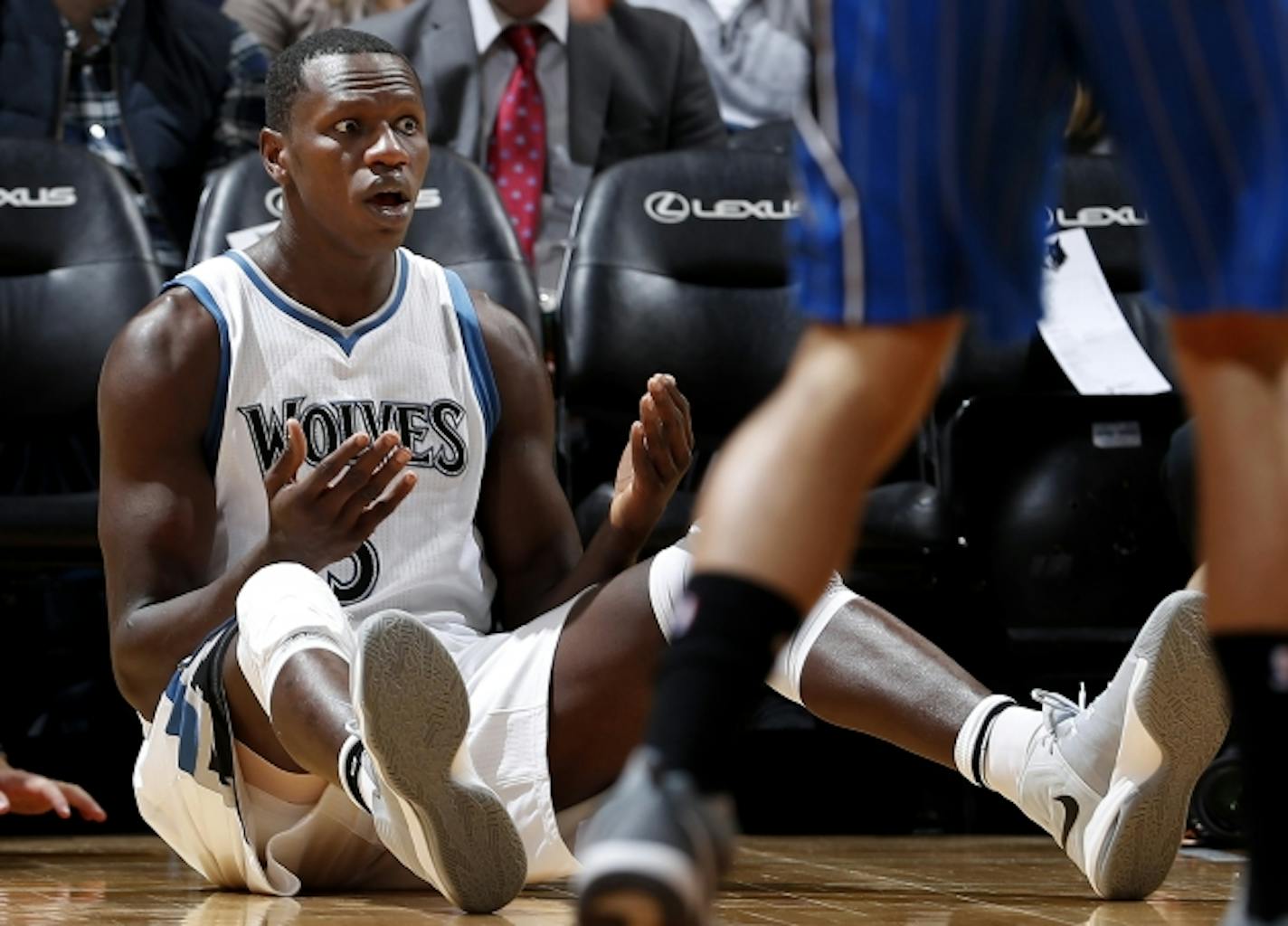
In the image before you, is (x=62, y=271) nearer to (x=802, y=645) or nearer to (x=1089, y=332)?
(x=1089, y=332)

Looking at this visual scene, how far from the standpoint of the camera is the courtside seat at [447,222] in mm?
4035

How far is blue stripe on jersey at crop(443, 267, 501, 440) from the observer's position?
3.08m

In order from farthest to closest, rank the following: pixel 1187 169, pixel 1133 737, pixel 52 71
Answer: pixel 52 71 → pixel 1133 737 → pixel 1187 169

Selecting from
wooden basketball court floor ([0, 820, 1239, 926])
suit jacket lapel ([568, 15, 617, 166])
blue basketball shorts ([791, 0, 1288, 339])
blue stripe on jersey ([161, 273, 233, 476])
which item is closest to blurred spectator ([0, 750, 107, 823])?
wooden basketball court floor ([0, 820, 1239, 926])

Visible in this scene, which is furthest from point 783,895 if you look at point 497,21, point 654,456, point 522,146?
point 497,21

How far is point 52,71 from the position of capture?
4.52 m

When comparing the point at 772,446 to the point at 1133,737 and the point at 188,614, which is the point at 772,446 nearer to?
the point at 1133,737

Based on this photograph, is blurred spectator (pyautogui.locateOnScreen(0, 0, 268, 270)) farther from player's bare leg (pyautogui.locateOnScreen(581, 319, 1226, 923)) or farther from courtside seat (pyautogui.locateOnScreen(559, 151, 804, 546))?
player's bare leg (pyautogui.locateOnScreen(581, 319, 1226, 923))

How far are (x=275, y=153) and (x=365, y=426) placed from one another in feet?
1.61

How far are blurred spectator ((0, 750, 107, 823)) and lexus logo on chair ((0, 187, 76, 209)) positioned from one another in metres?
1.50

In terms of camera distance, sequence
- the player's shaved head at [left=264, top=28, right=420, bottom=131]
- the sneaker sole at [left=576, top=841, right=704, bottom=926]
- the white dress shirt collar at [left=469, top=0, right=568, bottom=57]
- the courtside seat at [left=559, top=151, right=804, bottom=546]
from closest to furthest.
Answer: the sneaker sole at [left=576, top=841, right=704, bottom=926] < the player's shaved head at [left=264, top=28, right=420, bottom=131] < the courtside seat at [left=559, top=151, right=804, bottom=546] < the white dress shirt collar at [left=469, top=0, right=568, bottom=57]

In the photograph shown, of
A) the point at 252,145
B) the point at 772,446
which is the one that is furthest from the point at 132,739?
the point at 772,446

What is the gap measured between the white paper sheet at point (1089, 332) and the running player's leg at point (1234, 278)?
254cm

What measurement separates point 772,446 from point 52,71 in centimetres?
336
